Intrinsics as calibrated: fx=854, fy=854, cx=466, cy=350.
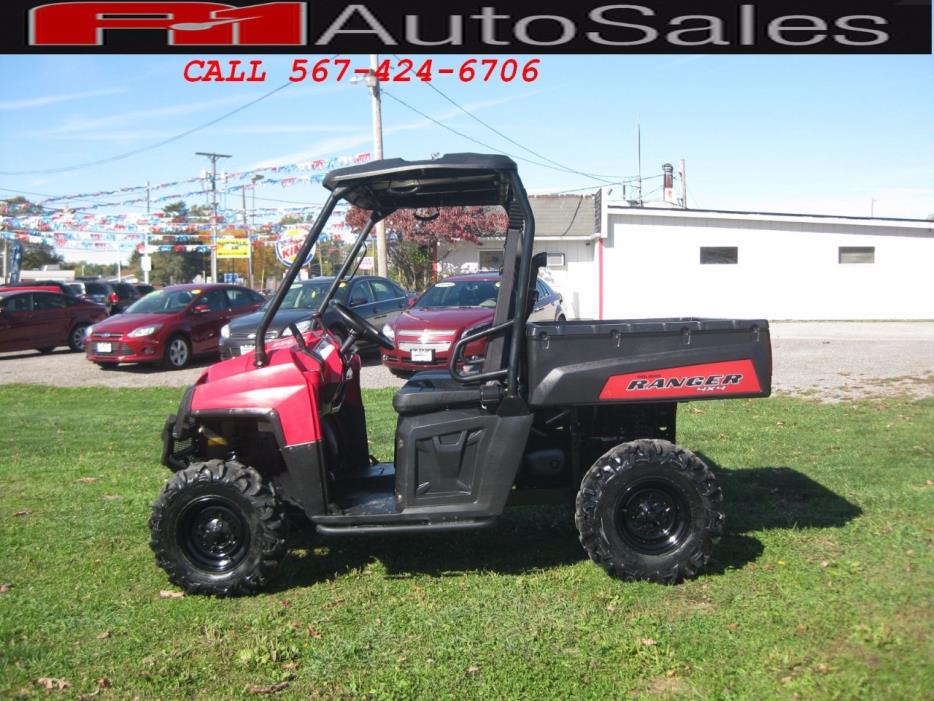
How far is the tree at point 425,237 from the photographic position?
2170 cm

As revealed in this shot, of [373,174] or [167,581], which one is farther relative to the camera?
[167,581]

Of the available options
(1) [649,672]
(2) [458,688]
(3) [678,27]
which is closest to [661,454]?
(1) [649,672]

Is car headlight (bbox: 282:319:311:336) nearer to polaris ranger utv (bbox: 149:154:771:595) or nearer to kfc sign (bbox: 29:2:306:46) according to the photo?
polaris ranger utv (bbox: 149:154:771:595)

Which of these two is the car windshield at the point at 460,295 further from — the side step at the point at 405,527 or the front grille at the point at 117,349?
the side step at the point at 405,527

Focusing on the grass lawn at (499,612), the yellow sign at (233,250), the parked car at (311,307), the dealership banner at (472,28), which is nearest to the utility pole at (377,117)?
the parked car at (311,307)

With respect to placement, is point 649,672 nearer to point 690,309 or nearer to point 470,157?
point 470,157

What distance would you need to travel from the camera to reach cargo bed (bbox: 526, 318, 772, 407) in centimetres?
459

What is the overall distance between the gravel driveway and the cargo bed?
250 inches

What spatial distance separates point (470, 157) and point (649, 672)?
2.63 meters

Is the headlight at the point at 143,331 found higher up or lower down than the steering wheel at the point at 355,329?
lower down

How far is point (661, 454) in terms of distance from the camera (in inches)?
182

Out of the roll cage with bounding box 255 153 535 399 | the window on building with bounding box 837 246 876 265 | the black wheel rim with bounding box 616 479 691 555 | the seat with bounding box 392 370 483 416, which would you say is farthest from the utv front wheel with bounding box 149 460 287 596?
the window on building with bounding box 837 246 876 265

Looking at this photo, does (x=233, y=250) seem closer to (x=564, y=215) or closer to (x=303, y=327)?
(x=564, y=215)

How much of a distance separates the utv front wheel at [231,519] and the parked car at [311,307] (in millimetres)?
7402
